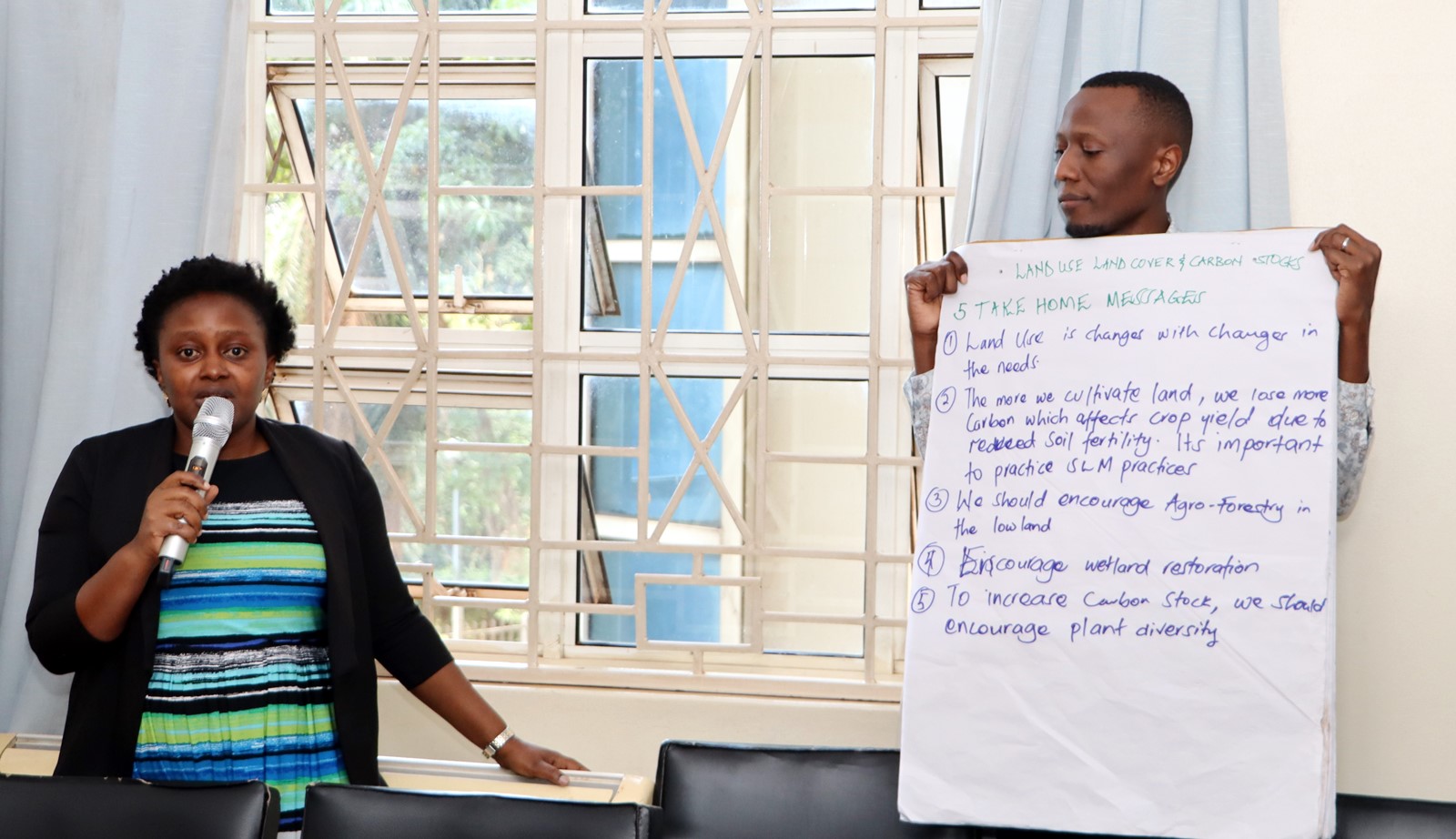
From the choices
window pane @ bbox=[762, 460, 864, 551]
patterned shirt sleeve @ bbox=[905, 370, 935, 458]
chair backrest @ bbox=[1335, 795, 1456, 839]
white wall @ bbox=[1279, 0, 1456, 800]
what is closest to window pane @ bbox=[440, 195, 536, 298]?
window pane @ bbox=[762, 460, 864, 551]

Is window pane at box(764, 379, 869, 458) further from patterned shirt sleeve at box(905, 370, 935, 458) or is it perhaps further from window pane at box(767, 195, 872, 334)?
patterned shirt sleeve at box(905, 370, 935, 458)

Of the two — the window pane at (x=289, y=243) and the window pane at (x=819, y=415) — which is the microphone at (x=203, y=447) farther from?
the window pane at (x=819, y=415)

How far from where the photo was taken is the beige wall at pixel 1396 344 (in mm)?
2051

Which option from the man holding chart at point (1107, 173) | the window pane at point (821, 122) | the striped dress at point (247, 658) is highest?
the window pane at point (821, 122)

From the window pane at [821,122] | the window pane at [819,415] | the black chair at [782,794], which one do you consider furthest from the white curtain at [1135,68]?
the black chair at [782,794]

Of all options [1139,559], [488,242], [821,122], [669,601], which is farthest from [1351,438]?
[488,242]

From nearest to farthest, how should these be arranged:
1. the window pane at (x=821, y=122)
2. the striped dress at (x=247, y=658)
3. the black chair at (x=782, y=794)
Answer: the black chair at (x=782, y=794) < the striped dress at (x=247, y=658) < the window pane at (x=821, y=122)

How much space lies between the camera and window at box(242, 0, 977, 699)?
8.05 feet

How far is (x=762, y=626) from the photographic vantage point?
8.18 feet

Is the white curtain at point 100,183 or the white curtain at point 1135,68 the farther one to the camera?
the white curtain at point 100,183

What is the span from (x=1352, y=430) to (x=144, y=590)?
1.57 m

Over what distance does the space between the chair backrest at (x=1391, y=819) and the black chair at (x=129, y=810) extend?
4.30ft

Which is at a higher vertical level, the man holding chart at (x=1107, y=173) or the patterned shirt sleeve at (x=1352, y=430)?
the man holding chart at (x=1107, y=173)

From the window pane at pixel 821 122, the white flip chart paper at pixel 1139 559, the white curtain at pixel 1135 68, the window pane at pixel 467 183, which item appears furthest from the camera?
the window pane at pixel 467 183
